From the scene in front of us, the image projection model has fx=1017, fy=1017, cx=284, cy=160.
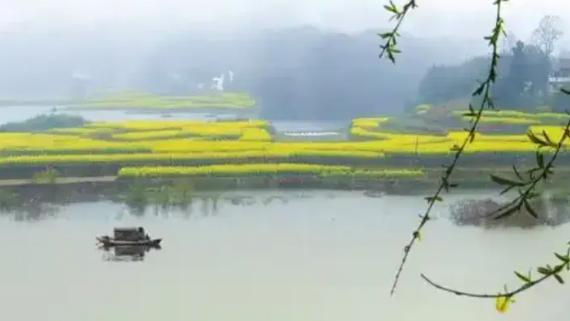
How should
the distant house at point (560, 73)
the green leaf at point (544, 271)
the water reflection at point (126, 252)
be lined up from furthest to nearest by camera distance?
the water reflection at point (126, 252)
the distant house at point (560, 73)
the green leaf at point (544, 271)

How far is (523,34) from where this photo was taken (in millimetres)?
2641

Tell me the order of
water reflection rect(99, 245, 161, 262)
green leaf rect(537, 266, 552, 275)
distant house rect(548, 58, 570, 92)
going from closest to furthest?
green leaf rect(537, 266, 552, 275) → distant house rect(548, 58, 570, 92) → water reflection rect(99, 245, 161, 262)

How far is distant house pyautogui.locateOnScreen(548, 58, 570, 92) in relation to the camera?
2.59m

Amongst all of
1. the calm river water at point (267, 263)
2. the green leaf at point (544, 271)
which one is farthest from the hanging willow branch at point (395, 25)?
the calm river water at point (267, 263)

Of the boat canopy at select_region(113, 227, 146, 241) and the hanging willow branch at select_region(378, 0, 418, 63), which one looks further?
the boat canopy at select_region(113, 227, 146, 241)

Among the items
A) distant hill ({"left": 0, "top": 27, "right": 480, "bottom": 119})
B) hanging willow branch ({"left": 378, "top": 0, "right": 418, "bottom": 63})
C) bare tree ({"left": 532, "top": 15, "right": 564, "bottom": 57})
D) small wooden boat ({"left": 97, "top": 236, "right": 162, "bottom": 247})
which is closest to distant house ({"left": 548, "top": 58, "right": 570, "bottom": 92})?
bare tree ({"left": 532, "top": 15, "right": 564, "bottom": 57})

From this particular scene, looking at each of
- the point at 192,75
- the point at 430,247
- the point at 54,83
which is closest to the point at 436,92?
the point at 430,247

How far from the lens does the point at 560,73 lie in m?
2.64

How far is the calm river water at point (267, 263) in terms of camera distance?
2.92m

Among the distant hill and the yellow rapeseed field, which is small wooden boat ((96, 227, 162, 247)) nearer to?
the yellow rapeseed field

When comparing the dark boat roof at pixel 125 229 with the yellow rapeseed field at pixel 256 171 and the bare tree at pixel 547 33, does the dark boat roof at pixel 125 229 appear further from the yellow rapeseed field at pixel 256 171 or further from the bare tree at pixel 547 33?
the bare tree at pixel 547 33

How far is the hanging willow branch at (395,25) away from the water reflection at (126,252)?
102 inches

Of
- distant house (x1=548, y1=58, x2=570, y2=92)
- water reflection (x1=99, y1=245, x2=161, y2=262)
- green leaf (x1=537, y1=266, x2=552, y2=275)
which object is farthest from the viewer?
water reflection (x1=99, y1=245, x2=161, y2=262)

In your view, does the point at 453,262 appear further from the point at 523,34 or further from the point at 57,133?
the point at 57,133
